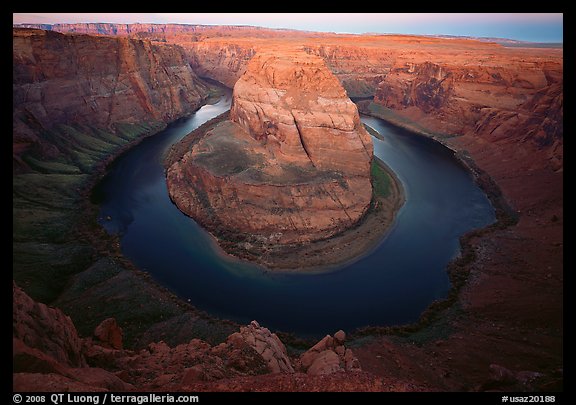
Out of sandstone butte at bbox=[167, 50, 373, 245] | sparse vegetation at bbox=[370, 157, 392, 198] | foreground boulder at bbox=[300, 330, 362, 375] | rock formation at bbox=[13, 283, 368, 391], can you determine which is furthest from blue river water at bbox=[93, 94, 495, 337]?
rock formation at bbox=[13, 283, 368, 391]

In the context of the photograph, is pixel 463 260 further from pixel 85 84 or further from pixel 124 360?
pixel 85 84

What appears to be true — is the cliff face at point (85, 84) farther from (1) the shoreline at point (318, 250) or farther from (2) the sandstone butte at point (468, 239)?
(1) the shoreline at point (318, 250)

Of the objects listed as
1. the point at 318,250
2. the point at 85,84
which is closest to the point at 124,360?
the point at 318,250

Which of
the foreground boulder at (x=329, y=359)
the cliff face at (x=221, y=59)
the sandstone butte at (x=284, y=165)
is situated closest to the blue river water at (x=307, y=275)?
the sandstone butte at (x=284, y=165)

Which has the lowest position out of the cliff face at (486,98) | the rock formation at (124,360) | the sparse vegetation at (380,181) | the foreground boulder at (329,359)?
the foreground boulder at (329,359)
